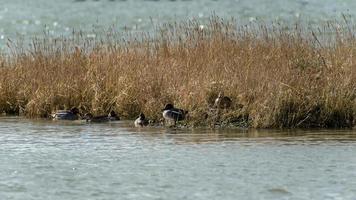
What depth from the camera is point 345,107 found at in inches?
510

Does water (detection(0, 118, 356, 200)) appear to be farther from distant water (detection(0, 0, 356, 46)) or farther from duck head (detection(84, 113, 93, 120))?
distant water (detection(0, 0, 356, 46))

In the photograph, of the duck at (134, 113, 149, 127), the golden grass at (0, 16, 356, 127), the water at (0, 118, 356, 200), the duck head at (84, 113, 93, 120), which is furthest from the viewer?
the duck head at (84, 113, 93, 120)

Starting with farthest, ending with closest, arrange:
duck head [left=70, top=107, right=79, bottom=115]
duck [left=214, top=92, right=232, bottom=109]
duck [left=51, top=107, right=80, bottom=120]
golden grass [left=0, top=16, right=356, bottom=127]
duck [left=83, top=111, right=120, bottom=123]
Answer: duck head [left=70, top=107, right=79, bottom=115] < duck [left=51, top=107, right=80, bottom=120] < duck [left=83, top=111, right=120, bottom=123] < duck [left=214, top=92, right=232, bottom=109] < golden grass [left=0, top=16, right=356, bottom=127]

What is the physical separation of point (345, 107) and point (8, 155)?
13.7 ft

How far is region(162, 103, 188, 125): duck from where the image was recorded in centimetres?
1311

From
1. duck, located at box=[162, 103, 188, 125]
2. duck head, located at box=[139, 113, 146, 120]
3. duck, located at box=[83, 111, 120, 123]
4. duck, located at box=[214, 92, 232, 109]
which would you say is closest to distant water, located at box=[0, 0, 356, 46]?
duck, located at box=[83, 111, 120, 123]

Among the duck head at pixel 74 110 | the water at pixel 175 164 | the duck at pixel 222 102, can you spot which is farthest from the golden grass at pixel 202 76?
the water at pixel 175 164

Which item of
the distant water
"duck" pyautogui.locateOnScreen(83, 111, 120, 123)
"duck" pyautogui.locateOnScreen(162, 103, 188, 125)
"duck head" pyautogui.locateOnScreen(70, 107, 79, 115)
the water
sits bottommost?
the water

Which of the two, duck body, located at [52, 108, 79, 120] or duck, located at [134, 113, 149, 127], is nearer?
duck, located at [134, 113, 149, 127]

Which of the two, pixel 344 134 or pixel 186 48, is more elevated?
pixel 186 48

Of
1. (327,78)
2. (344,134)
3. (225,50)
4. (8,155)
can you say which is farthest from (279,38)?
(8,155)

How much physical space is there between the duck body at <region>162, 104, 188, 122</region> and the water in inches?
6.5

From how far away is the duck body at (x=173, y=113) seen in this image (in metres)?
13.1

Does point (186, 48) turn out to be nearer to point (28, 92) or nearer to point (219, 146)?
point (28, 92)
